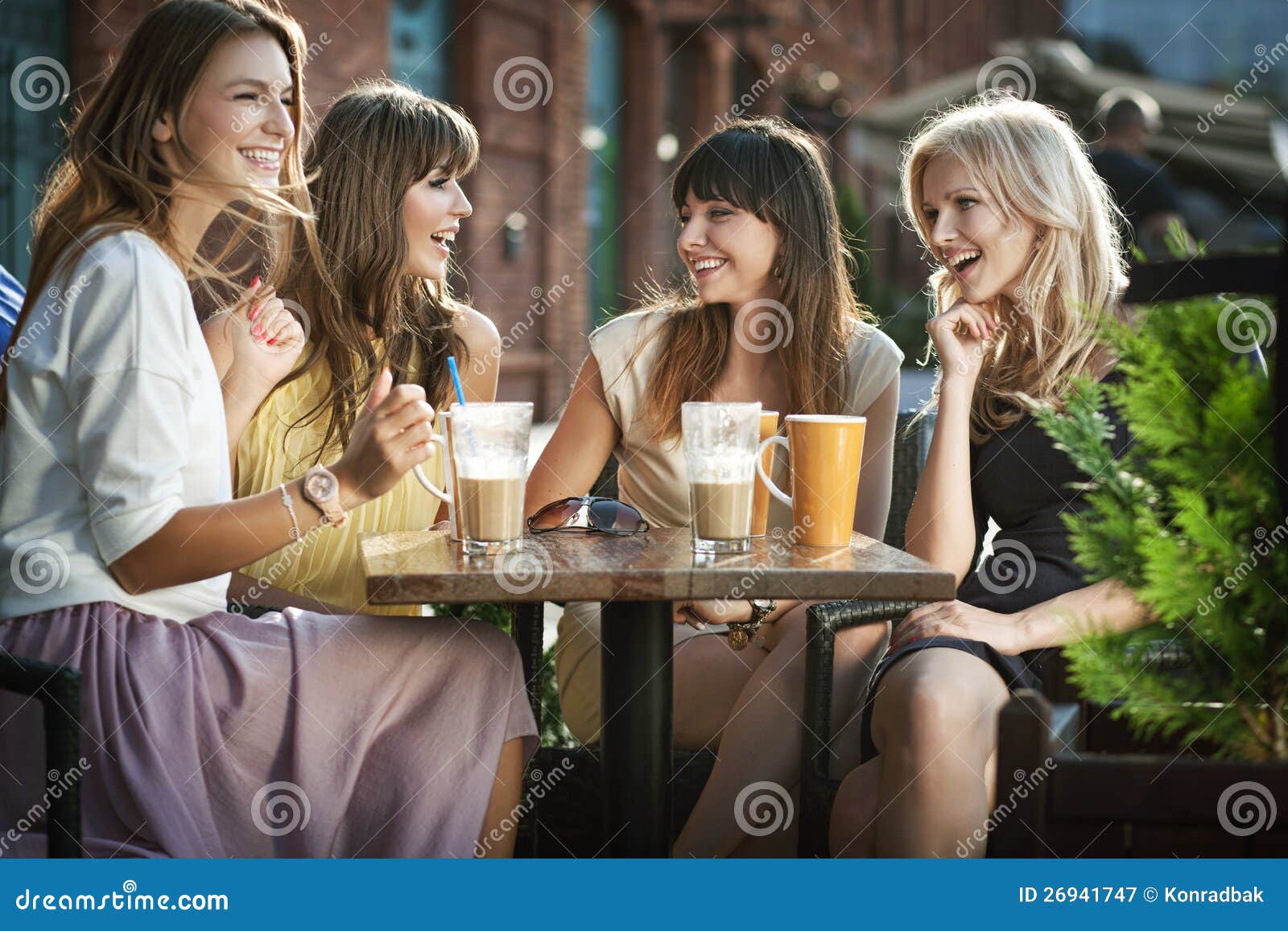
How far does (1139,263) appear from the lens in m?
1.50

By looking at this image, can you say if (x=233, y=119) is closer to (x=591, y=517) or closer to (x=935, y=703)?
(x=591, y=517)

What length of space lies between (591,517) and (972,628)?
66 centimetres

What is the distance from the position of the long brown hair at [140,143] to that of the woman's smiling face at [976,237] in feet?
3.90

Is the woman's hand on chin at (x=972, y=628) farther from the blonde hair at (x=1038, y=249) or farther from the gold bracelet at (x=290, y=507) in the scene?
the gold bracelet at (x=290, y=507)

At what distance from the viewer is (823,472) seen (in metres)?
2.01

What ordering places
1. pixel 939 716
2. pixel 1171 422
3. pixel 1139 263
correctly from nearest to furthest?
pixel 1171 422 < pixel 1139 263 < pixel 939 716

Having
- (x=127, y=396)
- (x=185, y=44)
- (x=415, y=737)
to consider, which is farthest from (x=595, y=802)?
(x=185, y=44)

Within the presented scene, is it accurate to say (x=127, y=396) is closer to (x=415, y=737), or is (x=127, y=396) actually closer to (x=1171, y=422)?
(x=415, y=737)

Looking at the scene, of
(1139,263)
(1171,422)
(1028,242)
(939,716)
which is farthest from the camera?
(1028,242)

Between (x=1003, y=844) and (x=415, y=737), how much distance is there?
2.86 ft
